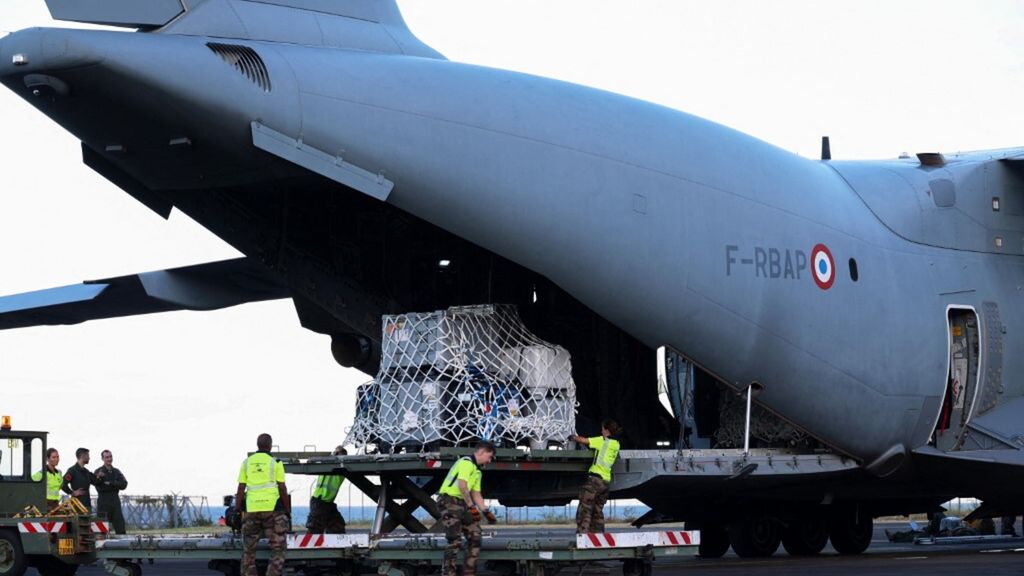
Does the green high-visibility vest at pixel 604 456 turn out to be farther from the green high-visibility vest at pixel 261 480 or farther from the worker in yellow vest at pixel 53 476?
the worker in yellow vest at pixel 53 476

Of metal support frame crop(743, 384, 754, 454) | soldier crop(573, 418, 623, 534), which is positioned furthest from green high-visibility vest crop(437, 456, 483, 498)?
metal support frame crop(743, 384, 754, 454)

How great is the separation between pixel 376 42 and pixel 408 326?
3289 millimetres

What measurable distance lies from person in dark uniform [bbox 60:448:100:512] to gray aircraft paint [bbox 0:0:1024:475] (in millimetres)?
→ 5439

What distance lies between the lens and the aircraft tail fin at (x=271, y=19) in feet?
45.2

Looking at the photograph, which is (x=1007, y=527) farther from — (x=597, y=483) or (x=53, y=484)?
(x=53, y=484)

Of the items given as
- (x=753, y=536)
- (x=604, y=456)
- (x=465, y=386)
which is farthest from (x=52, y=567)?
(x=753, y=536)

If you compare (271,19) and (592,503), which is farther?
(271,19)

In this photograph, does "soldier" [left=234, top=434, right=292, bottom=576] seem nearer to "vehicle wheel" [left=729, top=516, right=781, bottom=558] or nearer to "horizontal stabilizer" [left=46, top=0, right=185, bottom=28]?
"horizontal stabilizer" [left=46, top=0, right=185, bottom=28]

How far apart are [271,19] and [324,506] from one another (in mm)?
5532

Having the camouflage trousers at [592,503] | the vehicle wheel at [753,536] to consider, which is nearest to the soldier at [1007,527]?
the vehicle wheel at [753,536]

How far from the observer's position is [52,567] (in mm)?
17453

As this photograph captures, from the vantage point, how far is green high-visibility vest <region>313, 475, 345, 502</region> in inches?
631

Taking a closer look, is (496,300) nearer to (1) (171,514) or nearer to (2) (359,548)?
(2) (359,548)

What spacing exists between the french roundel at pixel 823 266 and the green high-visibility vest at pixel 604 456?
3.72 meters
